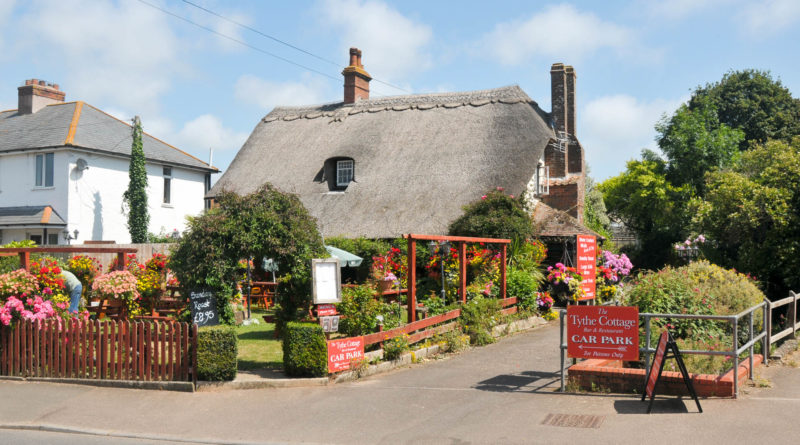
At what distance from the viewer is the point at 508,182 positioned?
74.7ft

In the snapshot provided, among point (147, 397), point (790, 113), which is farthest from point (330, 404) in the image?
point (790, 113)

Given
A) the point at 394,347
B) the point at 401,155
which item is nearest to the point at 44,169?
the point at 401,155

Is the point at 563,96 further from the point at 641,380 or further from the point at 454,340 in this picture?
the point at 641,380

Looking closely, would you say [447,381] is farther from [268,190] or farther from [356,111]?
[356,111]

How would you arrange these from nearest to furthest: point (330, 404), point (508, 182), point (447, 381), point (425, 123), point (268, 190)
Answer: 1. point (330, 404)
2. point (447, 381)
3. point (268, 190)
4. point (508, 182)
5. point (425, 123)

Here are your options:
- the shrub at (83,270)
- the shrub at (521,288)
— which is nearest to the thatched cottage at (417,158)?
the shrub at (521,288)

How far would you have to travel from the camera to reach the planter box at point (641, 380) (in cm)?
888

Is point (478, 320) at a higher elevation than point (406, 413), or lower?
higher

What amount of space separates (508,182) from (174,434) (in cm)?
1651

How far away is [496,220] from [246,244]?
1019 cm

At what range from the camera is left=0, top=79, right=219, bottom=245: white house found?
28.8m

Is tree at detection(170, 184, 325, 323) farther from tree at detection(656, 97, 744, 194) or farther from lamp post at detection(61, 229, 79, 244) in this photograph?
tree at detection(656, 97, 744, 194)

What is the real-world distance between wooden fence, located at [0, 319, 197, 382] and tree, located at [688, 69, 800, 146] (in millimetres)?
40989

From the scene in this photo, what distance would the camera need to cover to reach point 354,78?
1270 inches
